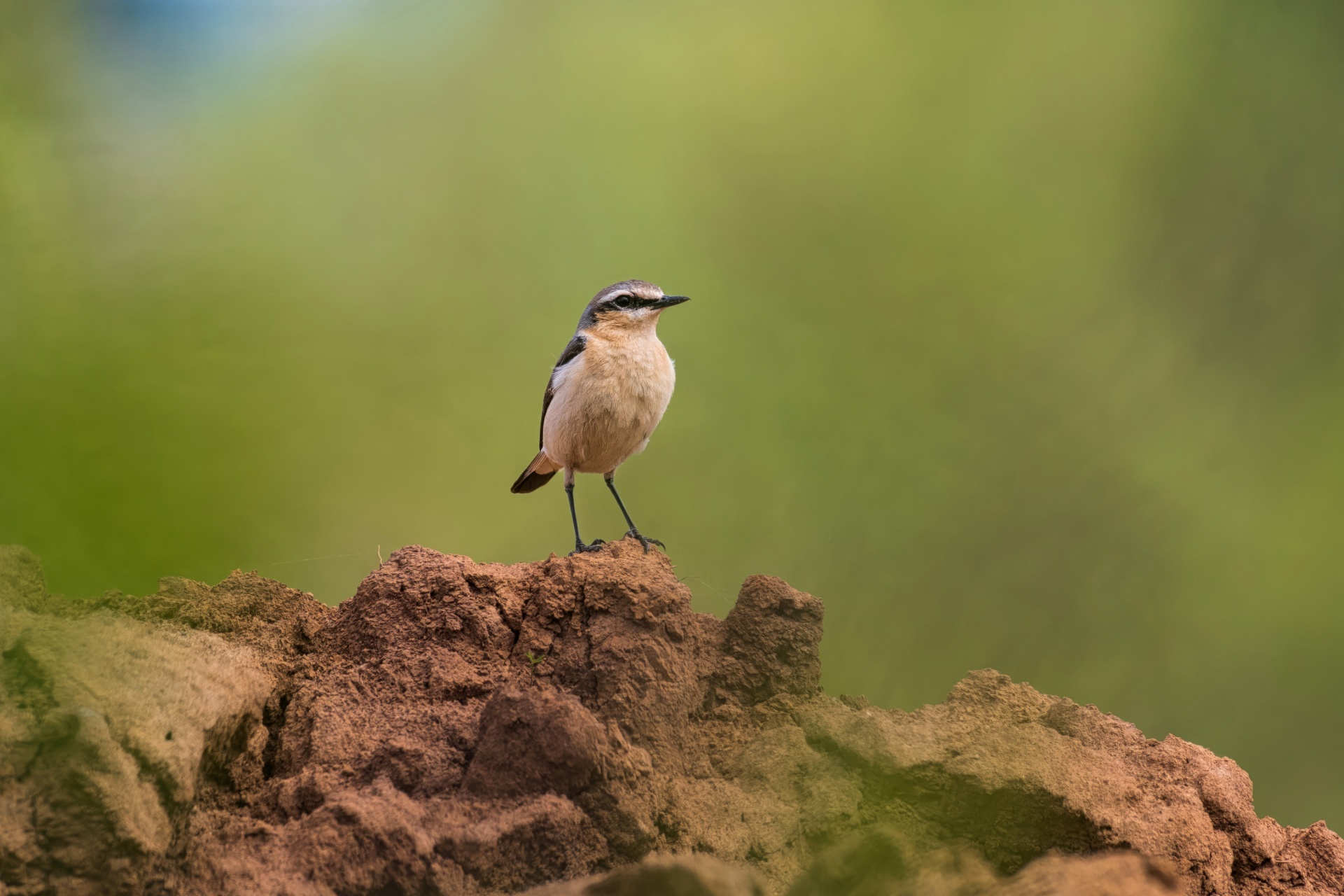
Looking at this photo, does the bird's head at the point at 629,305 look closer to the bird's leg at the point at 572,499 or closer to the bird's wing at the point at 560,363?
the bird's wing at the point at 560,363

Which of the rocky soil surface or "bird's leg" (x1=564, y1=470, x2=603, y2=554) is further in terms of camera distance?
"bird's leg" (x1=564, y1=470, x2=603, y2=554)

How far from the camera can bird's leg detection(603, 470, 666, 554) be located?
3518mm

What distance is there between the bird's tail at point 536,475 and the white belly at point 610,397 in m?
0.39

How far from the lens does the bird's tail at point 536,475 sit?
4.03 meters

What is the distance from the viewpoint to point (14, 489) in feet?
7.58

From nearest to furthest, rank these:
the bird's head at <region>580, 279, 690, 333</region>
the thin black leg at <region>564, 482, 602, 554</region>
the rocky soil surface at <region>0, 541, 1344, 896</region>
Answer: the rocky soil surface at <region>0, 541, 1344, 896</region>, the bird's head at <region>580, 279, 690, 333</region>, the thin black leg at <region>564, 482, 602, 554</region>

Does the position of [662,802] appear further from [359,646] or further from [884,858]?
[359,646]

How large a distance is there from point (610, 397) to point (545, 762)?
2002 mm

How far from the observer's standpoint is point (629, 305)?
3.53 meters

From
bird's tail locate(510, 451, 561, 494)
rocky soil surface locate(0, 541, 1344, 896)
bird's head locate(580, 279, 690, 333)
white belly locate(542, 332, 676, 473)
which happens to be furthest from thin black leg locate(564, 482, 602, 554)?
rocky soil surface locate(0, 541, 1344, 896)

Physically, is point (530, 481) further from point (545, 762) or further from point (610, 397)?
point (545, 762)

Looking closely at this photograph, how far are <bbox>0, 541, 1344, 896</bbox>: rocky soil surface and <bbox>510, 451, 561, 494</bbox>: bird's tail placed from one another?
1640 millimetres

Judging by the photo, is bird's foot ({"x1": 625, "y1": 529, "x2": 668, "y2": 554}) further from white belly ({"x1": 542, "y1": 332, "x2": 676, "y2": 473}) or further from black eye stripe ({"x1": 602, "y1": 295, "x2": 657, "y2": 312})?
black eye stripe ({"x1": 602, "y1": 295, "x2": 657, "y2": 312})

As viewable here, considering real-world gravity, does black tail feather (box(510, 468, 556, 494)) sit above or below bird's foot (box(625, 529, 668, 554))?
above
